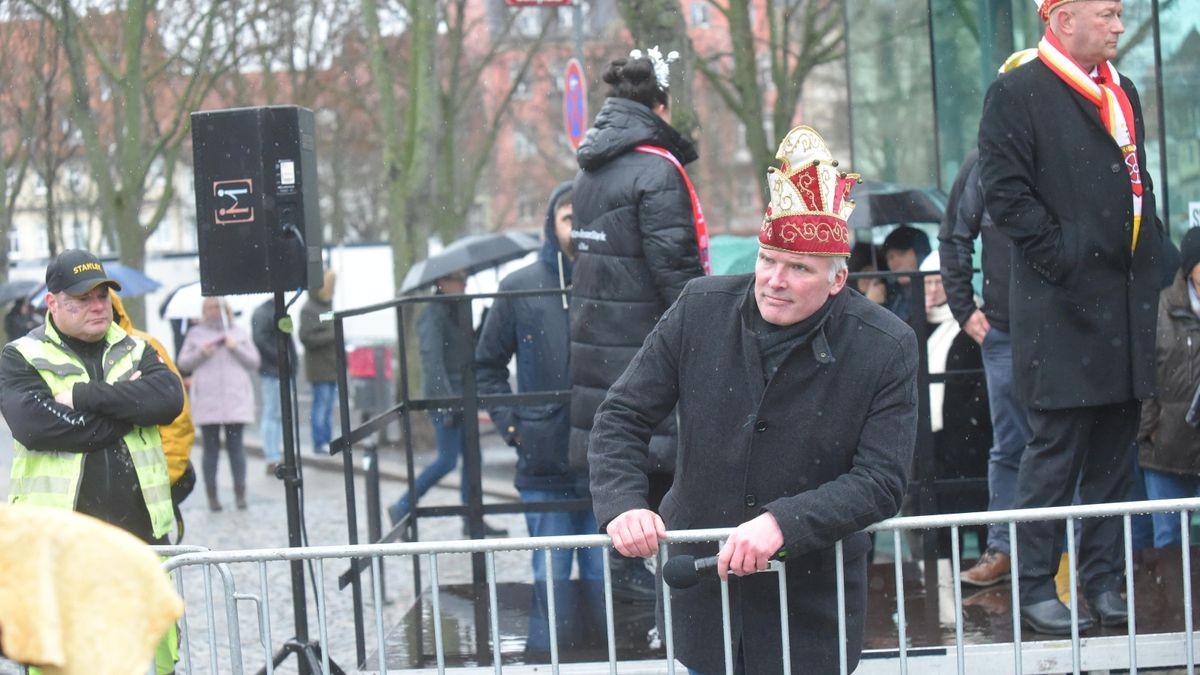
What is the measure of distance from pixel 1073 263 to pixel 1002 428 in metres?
1.23

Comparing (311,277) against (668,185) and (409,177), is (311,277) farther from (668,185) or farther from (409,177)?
(409,177)

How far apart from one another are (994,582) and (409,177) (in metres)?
11.9

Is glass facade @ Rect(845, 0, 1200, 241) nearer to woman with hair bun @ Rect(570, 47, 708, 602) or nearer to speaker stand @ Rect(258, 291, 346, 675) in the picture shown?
woman with hair bun @ Rect(570, 47, 708, 602)

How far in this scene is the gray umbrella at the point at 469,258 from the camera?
437 inches

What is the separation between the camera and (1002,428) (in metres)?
5.94

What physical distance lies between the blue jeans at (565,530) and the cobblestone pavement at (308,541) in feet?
3.12

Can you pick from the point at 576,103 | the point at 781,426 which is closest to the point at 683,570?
the point at 781,426

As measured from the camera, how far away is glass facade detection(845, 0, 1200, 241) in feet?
24.5

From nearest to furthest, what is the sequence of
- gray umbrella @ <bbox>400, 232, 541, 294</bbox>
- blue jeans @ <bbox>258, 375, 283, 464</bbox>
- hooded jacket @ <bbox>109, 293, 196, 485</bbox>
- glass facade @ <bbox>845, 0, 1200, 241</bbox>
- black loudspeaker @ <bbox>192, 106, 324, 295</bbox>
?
hooded jacket @ <bbox>109, 293, 196, 485</bbox> < black loudspeaker @ <bbox>192, 106, 324, 295</bbox> < glass facade @ <bbox>845, 0, 1200, 241</bbox> < gray umbrella @ <bbox>400, 232, 541, 294</bbox> < blue jeans @ <bbox>258, 375, 283, 464</bbox>

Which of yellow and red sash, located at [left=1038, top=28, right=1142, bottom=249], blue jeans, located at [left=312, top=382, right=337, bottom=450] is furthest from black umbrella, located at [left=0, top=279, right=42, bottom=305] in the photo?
yellow and red sash, located at [left=1038, top=28, right=1142, bottom=249]

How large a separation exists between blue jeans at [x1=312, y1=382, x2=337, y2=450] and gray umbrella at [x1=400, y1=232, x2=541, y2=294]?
3440 mm

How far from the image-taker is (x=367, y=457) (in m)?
8.50

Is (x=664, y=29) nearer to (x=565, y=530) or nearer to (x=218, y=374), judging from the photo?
(x=565, y=530)

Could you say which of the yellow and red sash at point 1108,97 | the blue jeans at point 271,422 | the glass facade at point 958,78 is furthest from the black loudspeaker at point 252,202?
the blue jeans at point 271,422
